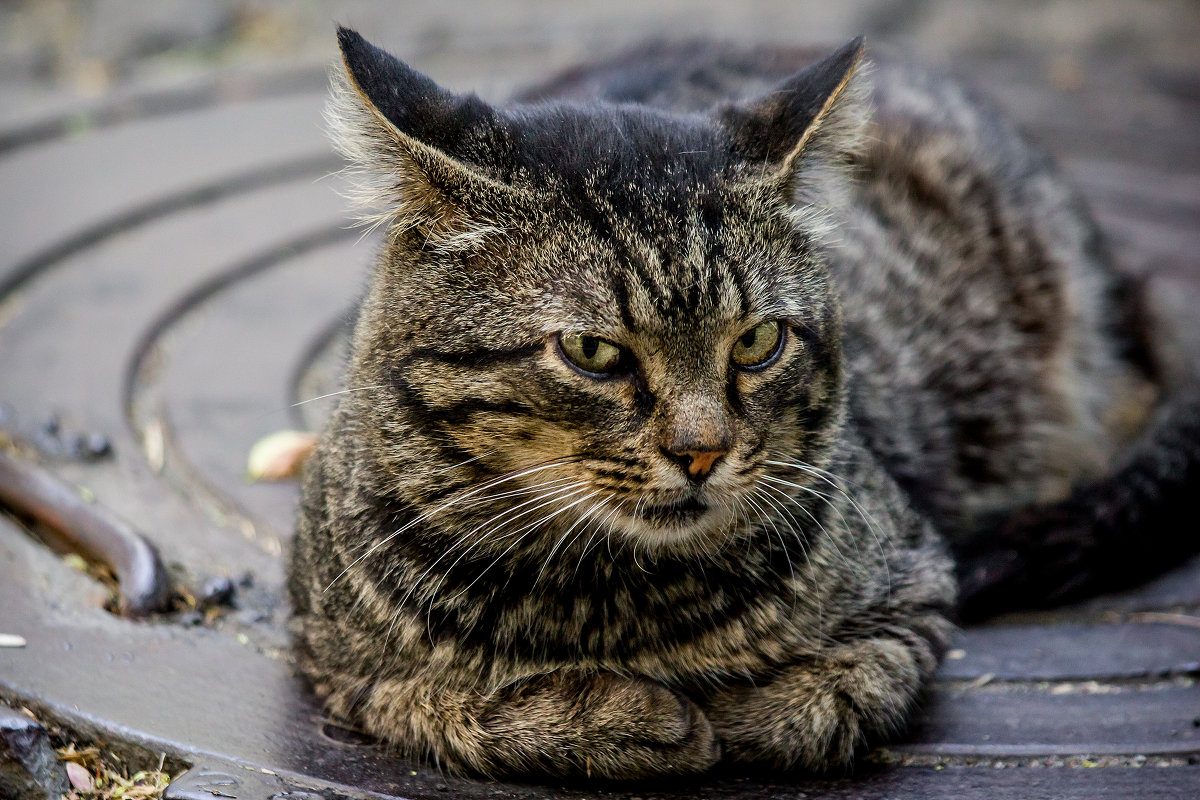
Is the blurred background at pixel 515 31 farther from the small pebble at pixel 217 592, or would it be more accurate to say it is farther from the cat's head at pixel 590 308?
the cat's head at pixel 590 308

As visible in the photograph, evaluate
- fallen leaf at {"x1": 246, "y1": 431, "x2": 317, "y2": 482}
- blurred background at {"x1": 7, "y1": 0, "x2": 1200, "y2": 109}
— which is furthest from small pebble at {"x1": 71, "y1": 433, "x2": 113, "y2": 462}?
blurred background at {"x1": 7, "y1": 0, "x2": 1200, "y2": 109}

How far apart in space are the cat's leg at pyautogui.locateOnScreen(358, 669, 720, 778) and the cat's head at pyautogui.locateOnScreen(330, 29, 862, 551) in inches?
11.5

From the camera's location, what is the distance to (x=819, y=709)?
7.56ft

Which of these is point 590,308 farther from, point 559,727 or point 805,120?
point 559,727

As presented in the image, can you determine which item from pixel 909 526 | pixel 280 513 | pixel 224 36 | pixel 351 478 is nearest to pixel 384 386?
pixel 351 478

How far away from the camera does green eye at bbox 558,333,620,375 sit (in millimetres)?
2064

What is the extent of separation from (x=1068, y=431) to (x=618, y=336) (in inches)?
86.9

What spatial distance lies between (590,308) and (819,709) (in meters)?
0.89

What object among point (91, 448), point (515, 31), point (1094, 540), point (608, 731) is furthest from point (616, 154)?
point (515, 31)

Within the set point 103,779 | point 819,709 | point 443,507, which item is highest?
point 443,507

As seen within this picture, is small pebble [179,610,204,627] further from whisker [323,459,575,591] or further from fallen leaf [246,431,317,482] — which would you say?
fallen leaf [246,431,317,482]

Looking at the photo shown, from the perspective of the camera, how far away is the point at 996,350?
11.8 feet

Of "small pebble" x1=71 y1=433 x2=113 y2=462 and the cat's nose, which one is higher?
the cat's nose

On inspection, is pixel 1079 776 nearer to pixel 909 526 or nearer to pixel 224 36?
pixel 909 526
